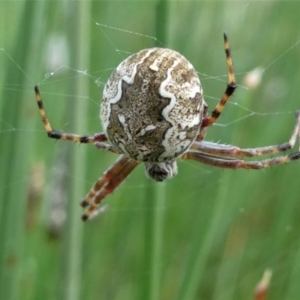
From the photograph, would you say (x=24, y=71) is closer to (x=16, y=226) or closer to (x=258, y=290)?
(x=16, y=226)

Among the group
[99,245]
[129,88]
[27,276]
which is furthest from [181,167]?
[129,88]

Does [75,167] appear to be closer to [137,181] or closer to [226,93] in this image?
[226,93]

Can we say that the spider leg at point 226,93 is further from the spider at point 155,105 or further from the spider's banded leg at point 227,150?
the spider's banded leg at point 227,150

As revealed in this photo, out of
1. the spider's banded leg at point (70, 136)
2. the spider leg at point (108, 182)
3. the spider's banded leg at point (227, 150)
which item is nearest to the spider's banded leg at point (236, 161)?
the spider's banded leg at point (227, 150)

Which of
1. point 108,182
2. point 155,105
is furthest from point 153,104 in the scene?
point 108,182

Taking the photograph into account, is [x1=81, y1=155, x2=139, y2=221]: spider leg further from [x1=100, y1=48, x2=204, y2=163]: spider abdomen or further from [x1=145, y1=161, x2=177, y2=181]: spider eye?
[x1=100, y1=48, x2=204, y2=163]: spider abdomen
